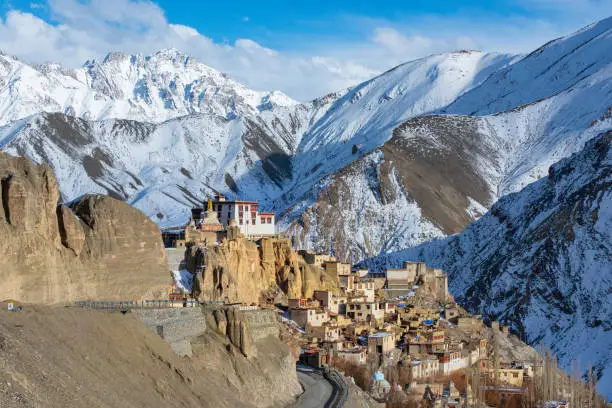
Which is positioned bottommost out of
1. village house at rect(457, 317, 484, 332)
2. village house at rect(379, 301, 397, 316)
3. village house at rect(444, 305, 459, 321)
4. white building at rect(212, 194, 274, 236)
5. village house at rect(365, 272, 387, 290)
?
village house at rect(457, 317, 484, 332)

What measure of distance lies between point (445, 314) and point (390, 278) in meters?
9.20

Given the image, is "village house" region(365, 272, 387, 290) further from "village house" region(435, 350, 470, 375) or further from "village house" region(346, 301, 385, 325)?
"village house" region(435, 350, 470, 375)

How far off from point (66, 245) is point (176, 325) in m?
8.53

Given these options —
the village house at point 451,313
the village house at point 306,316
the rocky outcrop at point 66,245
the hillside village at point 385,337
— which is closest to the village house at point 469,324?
the hillside village at point 385,337

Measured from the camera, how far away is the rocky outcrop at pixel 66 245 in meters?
44.5

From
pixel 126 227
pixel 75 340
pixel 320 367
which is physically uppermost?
pixel 126 227

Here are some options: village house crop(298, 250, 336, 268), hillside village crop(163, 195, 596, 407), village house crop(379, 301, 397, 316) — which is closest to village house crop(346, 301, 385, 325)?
hillside village crop(163, 195, 596, 407)

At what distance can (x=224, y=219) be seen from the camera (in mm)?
92938

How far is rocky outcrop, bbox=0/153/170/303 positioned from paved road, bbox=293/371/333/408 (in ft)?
26.7

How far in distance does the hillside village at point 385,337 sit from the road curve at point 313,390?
2.63m

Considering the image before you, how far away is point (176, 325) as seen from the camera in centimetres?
4253

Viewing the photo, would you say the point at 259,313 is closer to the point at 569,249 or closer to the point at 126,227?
the point at 126,227

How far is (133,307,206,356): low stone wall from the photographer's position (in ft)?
137

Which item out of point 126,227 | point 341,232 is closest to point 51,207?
point 126,227
